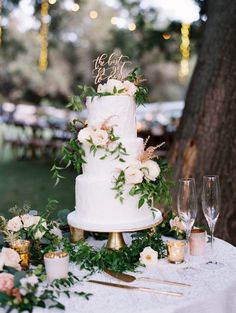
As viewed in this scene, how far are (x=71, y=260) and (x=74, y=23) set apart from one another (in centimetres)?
2454

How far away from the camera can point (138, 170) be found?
2732 mm

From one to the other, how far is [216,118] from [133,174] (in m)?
2.94

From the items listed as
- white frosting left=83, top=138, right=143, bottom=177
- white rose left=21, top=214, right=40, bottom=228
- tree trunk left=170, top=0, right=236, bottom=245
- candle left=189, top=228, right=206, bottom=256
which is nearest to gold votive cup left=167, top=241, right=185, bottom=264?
candle left=189, top=228, right=206, bottom=256

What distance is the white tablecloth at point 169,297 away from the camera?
2.20 metres

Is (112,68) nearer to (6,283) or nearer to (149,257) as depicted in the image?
(149,257)

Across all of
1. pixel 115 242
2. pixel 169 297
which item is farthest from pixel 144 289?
pixel 115 242

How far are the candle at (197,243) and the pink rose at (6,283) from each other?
100cm

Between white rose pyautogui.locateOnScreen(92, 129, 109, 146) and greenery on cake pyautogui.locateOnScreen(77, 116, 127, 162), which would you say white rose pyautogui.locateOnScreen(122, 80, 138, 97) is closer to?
greenery on cake pyautogui.locateOnScreen(77, 116, 127, 162)

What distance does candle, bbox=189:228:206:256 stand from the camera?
113 inches

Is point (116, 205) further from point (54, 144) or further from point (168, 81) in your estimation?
point (168, 81)

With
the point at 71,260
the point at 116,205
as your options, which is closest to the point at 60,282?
the point at 71,260

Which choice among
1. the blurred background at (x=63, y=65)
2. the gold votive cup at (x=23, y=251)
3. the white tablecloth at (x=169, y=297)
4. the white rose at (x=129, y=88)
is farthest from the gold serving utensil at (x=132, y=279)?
the blurred background at (x=63, y=65)

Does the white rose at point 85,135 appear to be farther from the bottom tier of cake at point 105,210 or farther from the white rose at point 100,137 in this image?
the bottom tier of cake at point 105,210

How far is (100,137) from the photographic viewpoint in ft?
9.01
